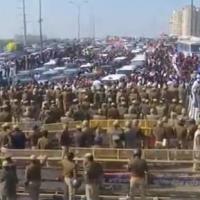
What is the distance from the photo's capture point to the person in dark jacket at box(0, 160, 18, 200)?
14.9m

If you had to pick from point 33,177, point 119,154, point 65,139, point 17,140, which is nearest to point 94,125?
point 65,139

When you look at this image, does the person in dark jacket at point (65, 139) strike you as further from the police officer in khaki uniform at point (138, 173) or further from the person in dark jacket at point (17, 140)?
the police officer in khaki uniform at point (138, 173)

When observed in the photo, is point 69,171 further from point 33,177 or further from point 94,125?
point 94,125

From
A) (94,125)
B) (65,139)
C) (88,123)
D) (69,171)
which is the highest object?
(88,123)

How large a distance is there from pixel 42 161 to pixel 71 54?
6470 cm

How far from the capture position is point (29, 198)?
15.9 m

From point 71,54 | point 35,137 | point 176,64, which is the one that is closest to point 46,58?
point 71,54

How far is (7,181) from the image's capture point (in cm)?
1488

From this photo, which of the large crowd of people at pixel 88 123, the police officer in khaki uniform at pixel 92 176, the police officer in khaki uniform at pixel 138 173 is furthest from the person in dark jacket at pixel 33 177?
the police officer in khaki uniform at pixel 138 173

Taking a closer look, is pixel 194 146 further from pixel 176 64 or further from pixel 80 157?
pixel 176 64

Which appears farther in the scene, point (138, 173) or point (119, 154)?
point (119, 154)

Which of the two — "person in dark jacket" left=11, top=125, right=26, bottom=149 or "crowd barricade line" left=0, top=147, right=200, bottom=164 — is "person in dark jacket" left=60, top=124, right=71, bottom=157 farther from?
"person in dark jacket" left=11, top=125, right=26, bottom=149

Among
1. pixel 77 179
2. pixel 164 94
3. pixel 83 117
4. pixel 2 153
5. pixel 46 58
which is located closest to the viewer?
pixel 77 179

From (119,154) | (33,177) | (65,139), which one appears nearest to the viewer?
(33,177)
